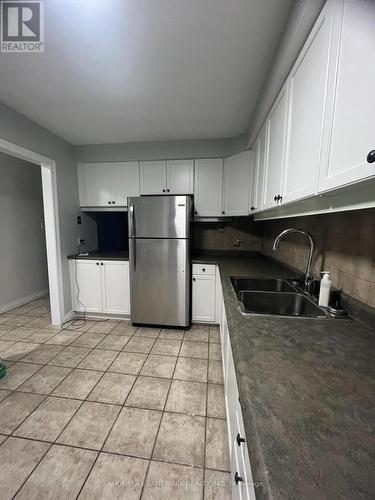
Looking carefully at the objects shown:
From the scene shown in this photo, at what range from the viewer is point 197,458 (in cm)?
117

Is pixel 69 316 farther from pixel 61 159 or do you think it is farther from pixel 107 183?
pixel 61 159

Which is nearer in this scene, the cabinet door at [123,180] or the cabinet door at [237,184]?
the cabinet door at [237,184]

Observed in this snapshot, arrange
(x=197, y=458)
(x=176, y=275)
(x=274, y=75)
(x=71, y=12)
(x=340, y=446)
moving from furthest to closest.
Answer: (x=176, y=275), (x=274, y=75), (x=197, y=458), (x=71, y=12), (x=340, y=446)

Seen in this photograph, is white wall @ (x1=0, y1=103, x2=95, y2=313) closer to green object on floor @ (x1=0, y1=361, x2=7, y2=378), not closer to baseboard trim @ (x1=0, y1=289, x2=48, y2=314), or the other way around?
green object on floor @ (x1=0, y1=361, x2=7, y2=378)

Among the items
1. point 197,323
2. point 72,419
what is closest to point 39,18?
point 72,419

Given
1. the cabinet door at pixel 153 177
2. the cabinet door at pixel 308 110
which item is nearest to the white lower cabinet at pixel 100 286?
the cabinet door at pixel 153 177

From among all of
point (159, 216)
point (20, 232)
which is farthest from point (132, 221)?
point (20, 232)

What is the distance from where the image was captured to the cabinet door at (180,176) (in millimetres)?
2707

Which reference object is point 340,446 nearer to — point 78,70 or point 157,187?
point 78,70

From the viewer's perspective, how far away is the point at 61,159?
2.61 metres

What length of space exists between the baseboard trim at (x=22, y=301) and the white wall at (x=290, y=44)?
4131mm

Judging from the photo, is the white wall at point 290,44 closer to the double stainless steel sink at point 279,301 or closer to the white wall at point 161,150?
the white wall at point 161,150

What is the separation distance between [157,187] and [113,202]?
66 centimetres

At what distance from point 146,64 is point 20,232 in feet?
10.7
